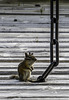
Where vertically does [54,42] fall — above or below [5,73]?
above

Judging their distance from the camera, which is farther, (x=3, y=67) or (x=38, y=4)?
(x=38, y=4)

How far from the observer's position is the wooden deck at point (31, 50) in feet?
11.5

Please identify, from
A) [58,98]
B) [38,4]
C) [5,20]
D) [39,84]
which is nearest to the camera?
[58,98]

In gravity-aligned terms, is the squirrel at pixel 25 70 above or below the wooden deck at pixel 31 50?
above

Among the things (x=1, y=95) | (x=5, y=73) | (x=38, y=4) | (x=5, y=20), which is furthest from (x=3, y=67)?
(x=38, y=4)

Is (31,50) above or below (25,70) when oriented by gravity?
below

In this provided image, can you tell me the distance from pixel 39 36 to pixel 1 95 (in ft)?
7.15

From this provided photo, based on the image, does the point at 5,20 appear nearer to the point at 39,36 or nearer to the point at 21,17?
the point at 21,17

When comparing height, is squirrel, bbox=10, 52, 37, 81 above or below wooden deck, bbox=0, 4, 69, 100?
above

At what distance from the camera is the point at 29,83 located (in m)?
3.77

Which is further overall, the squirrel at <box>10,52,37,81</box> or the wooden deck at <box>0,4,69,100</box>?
the squirrel at <box>10,52,37,81</box>

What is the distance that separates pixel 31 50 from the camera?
4926mm

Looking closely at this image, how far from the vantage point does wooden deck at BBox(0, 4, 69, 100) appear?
350 centimetres

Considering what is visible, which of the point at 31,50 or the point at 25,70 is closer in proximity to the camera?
the point at 25,70
